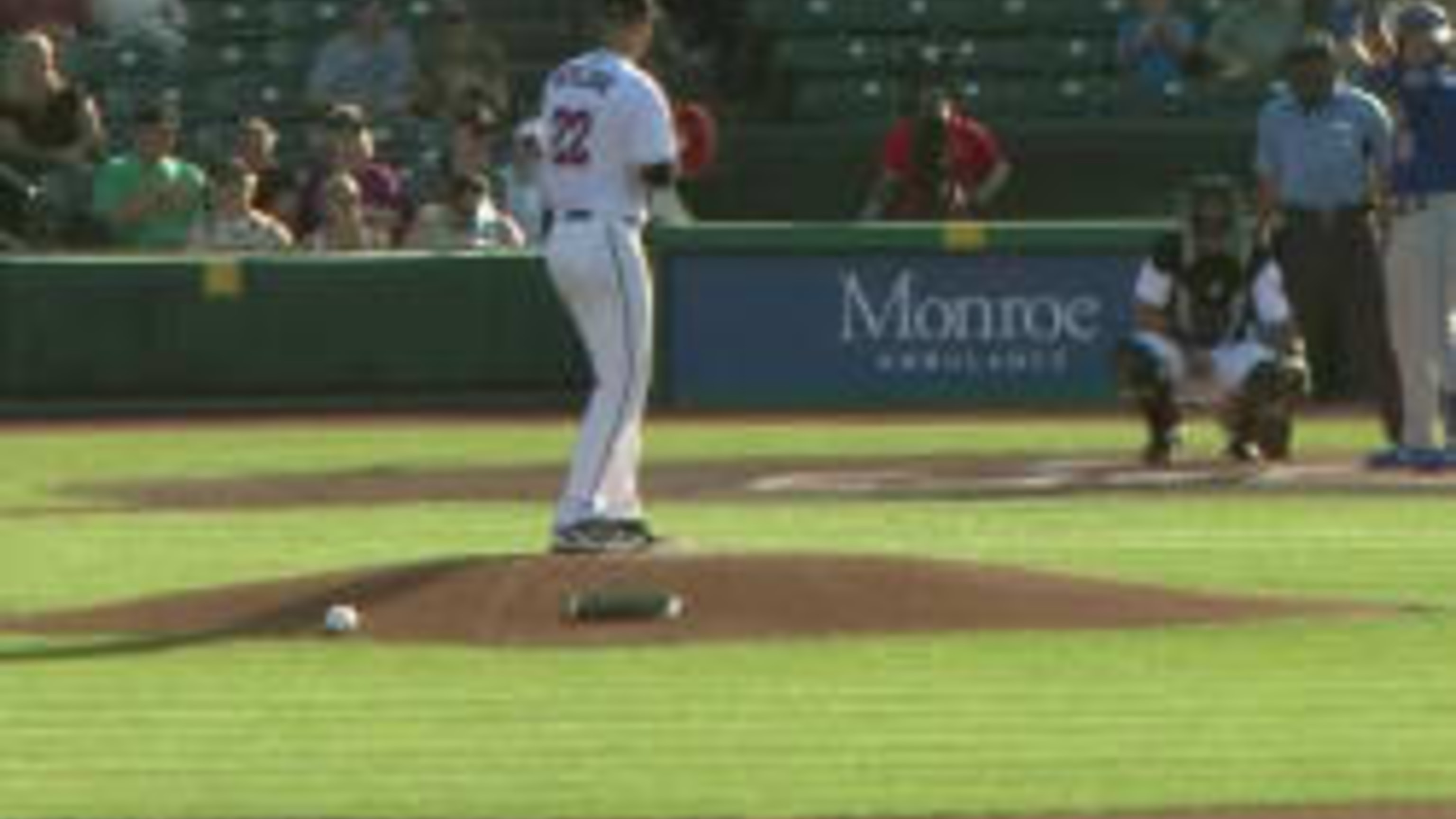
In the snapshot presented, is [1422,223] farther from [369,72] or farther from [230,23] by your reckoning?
[230,23]

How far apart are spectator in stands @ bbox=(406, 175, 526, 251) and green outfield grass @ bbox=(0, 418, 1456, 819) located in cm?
744

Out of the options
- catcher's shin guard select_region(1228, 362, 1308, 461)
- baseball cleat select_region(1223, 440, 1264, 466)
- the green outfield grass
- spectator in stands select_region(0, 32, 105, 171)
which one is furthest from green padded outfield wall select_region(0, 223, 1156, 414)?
the green outfield grass

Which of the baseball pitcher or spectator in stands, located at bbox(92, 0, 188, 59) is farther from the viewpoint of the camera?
spectator in stands, located at bbox(92, 0, 188, 59)

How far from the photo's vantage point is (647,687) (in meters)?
12.7

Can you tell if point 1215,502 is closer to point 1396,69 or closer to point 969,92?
point 1396,69

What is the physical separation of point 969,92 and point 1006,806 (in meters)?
19.8

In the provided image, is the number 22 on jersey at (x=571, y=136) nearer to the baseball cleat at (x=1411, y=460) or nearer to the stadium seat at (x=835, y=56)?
the baseball cleat at (x=1411, y=460)

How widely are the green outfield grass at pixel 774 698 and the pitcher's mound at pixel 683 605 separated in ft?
0.73

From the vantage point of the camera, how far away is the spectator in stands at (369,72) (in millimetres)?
28906

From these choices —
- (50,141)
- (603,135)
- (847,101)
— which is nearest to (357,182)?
(50,141)

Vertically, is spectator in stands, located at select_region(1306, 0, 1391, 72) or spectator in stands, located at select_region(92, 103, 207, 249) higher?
spectator in stands, located at select_region(1306, 0, 1391, 72)

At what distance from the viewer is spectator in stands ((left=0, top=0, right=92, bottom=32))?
30.3m

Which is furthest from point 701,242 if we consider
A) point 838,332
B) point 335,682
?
point 335,682

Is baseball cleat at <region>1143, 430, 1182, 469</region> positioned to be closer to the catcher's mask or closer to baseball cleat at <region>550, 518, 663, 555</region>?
the catcher's mask
